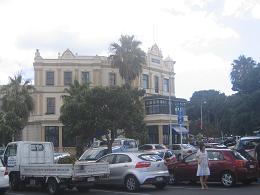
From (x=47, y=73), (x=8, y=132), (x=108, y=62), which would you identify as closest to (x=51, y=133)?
(x=47, y=73)

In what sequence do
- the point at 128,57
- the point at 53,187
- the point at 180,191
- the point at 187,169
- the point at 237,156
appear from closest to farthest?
1. the point at 53,187
2. the point at 180,191
3. the point at 237,156
4. the point at 187,169
5. the point at 128,57

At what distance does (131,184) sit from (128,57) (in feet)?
129

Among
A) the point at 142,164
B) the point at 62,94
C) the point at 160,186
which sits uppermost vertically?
the point at 62,94

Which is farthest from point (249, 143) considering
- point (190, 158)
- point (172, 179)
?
point (172, 179)

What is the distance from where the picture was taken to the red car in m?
18.0

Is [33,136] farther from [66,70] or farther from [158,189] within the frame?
[158,189]

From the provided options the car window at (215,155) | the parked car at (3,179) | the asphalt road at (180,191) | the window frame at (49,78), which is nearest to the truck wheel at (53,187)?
the asphalt road at (180,191)

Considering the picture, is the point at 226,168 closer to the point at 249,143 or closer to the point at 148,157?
the point at 148,157

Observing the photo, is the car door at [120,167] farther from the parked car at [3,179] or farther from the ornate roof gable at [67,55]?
the ornate roof gable at [67,55]

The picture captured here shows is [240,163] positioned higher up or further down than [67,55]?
further down

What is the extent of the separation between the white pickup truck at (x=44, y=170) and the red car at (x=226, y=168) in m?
3.82

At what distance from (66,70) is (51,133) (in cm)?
846

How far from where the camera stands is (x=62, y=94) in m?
61.3

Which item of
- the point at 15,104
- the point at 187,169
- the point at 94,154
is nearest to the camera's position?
the point at 187,169
